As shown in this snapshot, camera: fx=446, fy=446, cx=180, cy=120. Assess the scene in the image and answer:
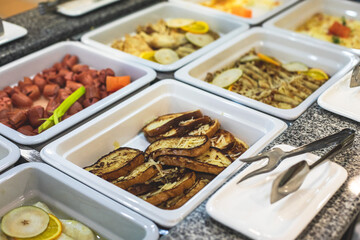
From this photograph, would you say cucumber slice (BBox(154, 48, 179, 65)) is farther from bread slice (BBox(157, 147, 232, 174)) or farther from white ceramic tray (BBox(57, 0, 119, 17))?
bread slice (BBox(157, 147, 232, 174))

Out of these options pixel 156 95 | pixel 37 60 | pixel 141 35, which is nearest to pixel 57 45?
pixel 37 60

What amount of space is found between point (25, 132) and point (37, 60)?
1.82 ft

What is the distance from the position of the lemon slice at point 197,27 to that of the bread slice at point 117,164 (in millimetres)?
1196

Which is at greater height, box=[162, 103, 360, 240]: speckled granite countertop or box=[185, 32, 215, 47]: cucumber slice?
box=[162, 103, 360, 240]: speckled granite countertop

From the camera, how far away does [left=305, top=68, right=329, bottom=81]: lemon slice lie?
2.23 metres

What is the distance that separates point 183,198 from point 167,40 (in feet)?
4.30

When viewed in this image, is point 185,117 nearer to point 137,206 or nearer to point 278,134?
point 278,134

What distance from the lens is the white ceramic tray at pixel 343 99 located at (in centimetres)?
164

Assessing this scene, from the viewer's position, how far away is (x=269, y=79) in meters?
2.20

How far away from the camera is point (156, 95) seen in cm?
193

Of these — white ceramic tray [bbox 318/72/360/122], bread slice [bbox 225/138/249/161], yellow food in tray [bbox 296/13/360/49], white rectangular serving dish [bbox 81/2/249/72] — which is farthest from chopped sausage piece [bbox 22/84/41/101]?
yellow food in tray [bbox 296/13/360/49]

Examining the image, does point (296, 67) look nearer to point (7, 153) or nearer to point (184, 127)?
point (184, 127)

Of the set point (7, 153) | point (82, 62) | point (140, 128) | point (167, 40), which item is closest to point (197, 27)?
point (167, 40)

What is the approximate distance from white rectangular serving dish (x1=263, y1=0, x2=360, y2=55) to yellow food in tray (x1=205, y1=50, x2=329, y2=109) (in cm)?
27
